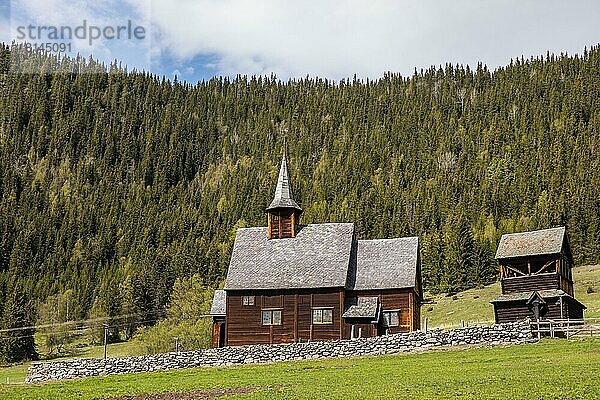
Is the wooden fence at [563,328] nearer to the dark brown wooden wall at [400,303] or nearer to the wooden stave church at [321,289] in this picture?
the dark brown wooden wall at [400,303]

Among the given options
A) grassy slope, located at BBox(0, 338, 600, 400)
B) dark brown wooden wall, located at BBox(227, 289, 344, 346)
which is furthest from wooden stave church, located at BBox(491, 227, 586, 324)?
dark brown wooden wall, located at BBox(227, 289, 344, 346)

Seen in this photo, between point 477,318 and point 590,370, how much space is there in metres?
50.6

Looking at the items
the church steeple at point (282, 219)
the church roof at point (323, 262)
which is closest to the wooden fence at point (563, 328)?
the church roof at point (323, 262)

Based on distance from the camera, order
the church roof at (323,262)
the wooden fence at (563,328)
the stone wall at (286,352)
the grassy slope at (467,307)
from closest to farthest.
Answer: the wooden fence at (563,328) → the stone wall at (286,352) → the church roof at (323,262) → the grassy slope at (467,307)

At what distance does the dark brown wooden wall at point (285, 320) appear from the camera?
58344 mm

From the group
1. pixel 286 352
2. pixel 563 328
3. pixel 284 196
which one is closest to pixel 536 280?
pixel 563 328

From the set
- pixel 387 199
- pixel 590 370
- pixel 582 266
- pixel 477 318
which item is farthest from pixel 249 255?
pixel 387 199

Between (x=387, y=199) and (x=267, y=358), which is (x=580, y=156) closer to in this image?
(x=387, y=199)

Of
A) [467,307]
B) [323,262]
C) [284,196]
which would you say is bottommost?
[467,307]

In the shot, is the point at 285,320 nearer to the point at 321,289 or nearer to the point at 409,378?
the point at 321,289

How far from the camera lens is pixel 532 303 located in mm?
54531

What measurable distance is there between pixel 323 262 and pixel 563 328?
20.2 metres

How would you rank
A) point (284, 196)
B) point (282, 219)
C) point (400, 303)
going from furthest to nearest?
point (284, 196) < point (282, 219) < point (400, 303)

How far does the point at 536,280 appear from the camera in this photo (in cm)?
5638
